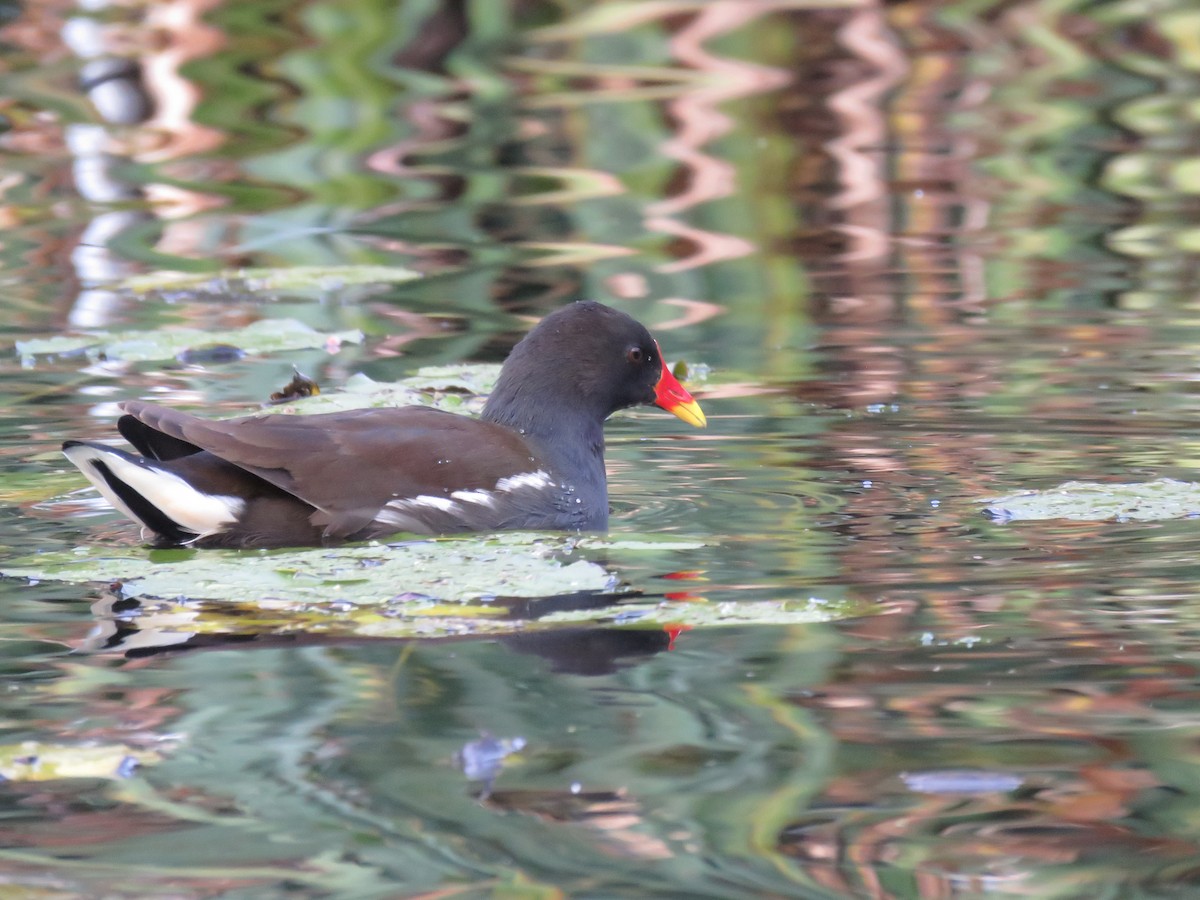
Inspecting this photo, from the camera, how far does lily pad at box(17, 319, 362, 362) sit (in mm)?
7363

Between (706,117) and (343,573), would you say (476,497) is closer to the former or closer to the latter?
(343,573)

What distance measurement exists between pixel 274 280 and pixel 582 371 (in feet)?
12.5

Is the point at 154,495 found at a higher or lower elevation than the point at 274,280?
higher

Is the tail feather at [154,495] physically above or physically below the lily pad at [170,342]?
above

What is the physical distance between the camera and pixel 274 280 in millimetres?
8930

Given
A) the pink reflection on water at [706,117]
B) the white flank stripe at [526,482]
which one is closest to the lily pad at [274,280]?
the pink reflection on water at [706,117]

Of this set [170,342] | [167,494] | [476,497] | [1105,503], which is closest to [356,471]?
[476,497]

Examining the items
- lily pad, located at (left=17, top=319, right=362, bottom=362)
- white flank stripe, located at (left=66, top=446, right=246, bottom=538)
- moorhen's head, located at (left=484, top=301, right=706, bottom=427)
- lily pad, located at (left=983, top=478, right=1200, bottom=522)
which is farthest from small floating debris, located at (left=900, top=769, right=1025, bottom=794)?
lily pad, located at (left=17, top=319, right=362, bottom=362)

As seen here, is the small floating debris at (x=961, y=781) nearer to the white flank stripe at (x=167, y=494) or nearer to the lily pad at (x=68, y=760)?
the lily pad at (x=68, y=760)

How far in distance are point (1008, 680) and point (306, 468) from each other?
6.03ft

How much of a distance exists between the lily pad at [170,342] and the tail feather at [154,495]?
2.75 m

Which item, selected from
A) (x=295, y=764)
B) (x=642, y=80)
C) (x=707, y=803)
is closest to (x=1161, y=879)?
(x=707, y=803)

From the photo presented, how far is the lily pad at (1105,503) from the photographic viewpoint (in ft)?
15.8

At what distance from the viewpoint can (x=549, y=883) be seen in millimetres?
2766
